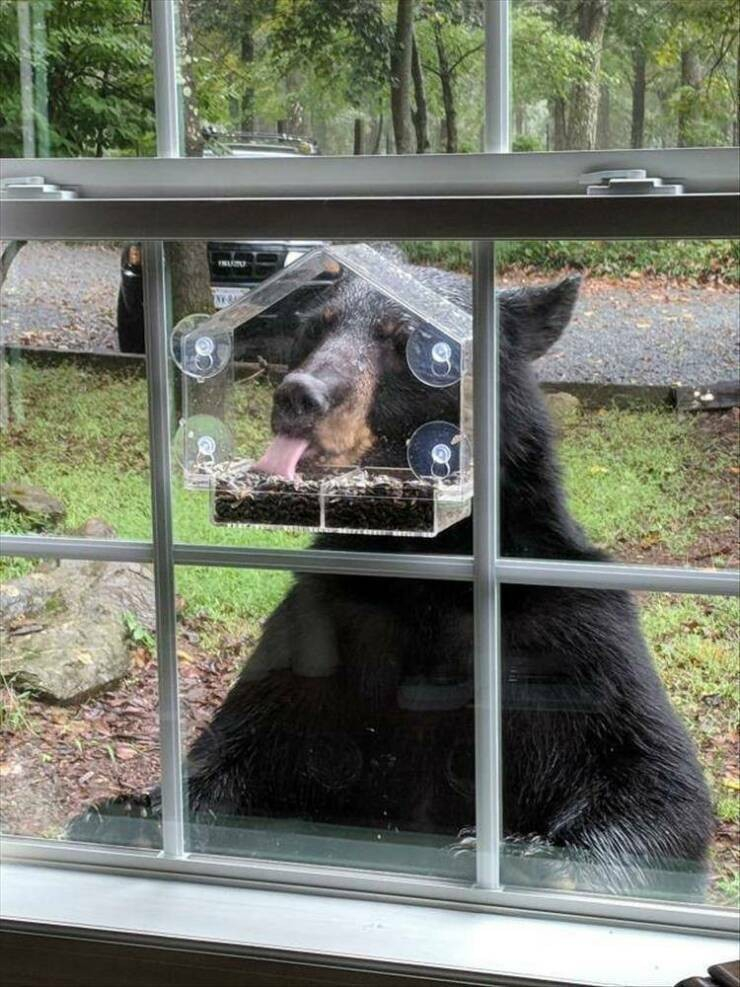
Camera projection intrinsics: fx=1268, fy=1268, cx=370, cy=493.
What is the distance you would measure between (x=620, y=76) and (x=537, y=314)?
0.32 m

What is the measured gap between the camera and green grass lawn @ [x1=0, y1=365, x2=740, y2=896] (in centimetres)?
169

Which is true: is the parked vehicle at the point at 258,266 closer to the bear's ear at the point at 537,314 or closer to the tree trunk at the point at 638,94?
the bear's ear at the point at 537,314

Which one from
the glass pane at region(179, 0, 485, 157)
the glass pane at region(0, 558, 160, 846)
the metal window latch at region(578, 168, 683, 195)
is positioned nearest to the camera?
the metal window latch at region(578, 168, 683, 195)

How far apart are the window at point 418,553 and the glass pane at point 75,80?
0.17 ft

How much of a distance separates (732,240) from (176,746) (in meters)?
1.06

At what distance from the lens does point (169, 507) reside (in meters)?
1.82

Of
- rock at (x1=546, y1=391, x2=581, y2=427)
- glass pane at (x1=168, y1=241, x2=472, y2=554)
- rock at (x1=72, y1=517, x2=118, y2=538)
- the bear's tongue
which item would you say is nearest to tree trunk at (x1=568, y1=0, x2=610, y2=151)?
glass pane at (x1=168, y1=241, x2=472, y2=554)

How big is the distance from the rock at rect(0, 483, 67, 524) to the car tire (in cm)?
26

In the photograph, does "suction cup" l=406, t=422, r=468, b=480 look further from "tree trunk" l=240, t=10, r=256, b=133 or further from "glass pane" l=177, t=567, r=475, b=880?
"tree trunk" l=240, t=10, r=256, b=133

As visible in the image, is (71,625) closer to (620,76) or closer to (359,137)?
(359,137)

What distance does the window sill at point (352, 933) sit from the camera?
168 centimetres

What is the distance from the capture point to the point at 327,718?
1853 mm

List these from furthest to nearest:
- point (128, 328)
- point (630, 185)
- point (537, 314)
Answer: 1. point (128, 328)
2. point (537, 314)
3. point (630, 185)

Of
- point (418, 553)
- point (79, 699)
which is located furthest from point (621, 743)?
point (79, 699)
